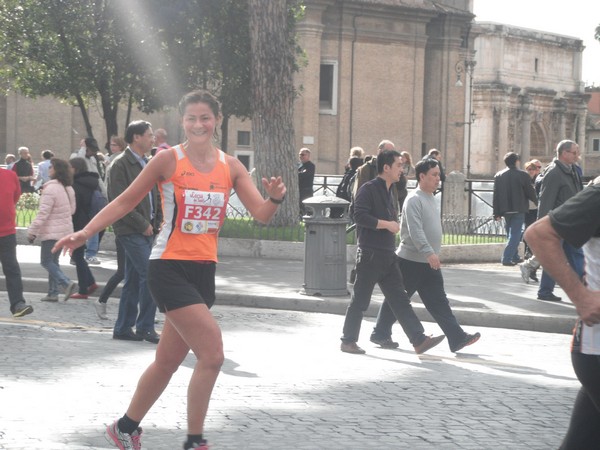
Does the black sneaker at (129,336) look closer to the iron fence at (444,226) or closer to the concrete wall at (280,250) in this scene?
the iron fence at (444,226)

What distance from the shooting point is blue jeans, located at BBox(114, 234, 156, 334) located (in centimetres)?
1030

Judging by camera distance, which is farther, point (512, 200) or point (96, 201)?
point (512, 200)

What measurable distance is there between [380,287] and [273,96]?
37.3ft

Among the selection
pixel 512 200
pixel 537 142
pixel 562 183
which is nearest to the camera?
pixel 562 183

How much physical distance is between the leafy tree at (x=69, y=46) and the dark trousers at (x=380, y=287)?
2028cm

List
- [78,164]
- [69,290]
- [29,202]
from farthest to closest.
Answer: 1. [29,202]
2. [78,164]
3. [69,290]

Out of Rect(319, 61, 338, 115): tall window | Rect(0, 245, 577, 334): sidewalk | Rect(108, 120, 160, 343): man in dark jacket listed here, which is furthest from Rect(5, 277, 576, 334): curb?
Rect(319, 61, 338, 115): tall window

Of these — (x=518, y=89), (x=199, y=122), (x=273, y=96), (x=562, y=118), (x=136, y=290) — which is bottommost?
(x=136, y=290)

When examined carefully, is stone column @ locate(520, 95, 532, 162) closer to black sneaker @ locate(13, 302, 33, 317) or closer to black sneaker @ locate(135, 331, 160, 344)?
black sneaker @ locate(13, 302, 33, 317)

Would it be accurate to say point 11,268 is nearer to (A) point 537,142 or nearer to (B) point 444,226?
(B) point 444,226

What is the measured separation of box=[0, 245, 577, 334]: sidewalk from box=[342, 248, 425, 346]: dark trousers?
9.24 ft

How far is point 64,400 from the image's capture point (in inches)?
298

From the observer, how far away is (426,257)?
1034cm

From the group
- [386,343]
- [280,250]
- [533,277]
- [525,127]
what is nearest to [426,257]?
[386,343]
